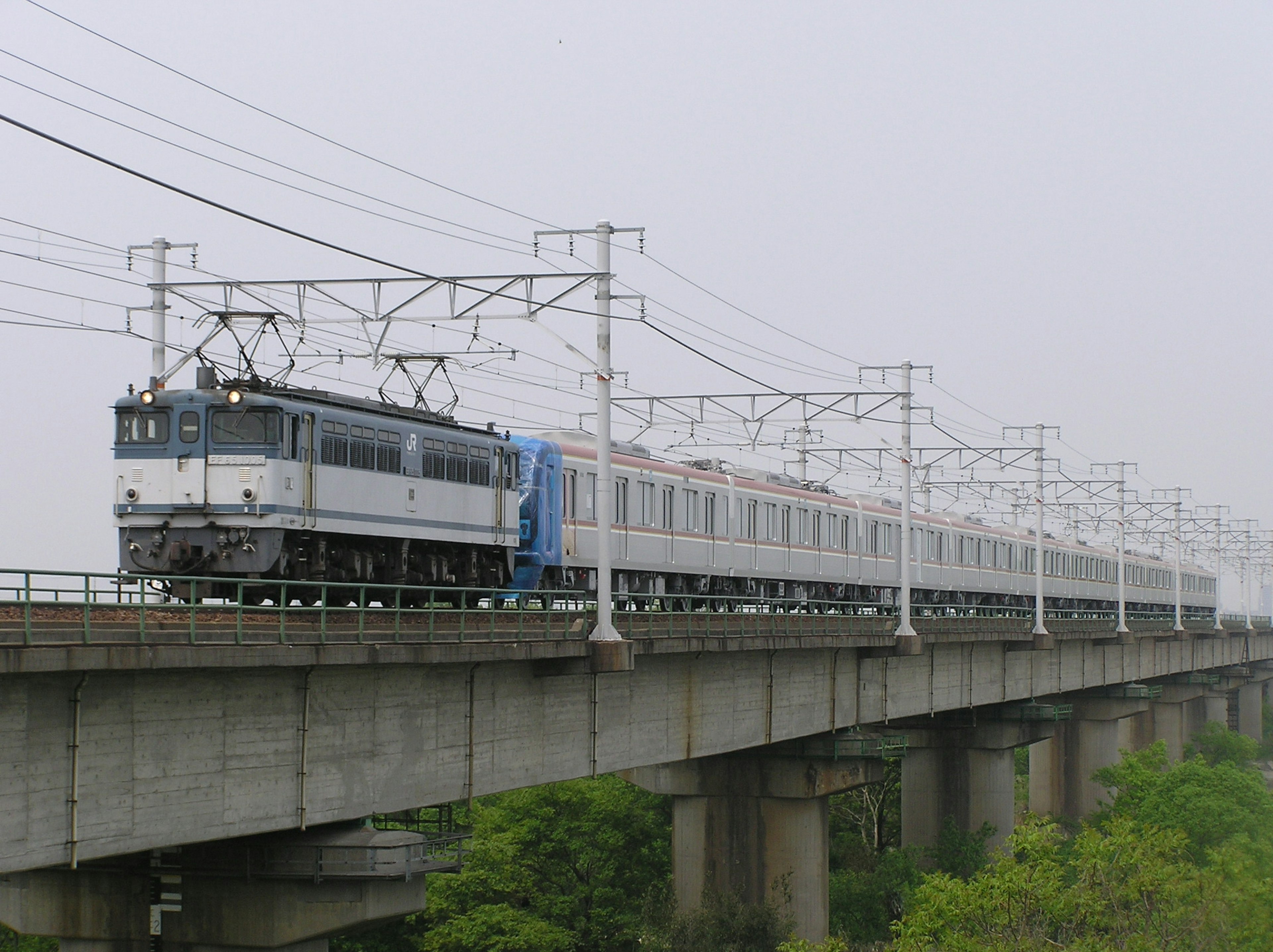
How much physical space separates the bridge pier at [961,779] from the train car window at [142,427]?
149 ft

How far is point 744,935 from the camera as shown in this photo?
135 ft

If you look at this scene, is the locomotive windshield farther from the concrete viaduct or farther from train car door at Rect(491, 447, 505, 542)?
train car door at Rect(491, 447, 505, 542)

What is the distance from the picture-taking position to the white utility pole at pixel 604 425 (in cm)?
2533

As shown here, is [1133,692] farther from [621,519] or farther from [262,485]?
[262,485]

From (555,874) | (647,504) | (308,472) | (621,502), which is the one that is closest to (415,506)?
(308,472)

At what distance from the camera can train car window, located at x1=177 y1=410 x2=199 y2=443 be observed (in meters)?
24.2

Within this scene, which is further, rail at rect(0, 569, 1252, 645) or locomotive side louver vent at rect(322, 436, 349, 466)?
locomotive side louver vent at rect(322, 436, 349, 466)

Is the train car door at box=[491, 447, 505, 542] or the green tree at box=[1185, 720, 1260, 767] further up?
the train car door at box=[491, 447, 505, 542]

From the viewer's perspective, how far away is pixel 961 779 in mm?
63656

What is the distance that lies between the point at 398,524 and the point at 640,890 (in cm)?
2937

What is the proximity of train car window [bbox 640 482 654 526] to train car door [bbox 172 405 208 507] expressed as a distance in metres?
15.6

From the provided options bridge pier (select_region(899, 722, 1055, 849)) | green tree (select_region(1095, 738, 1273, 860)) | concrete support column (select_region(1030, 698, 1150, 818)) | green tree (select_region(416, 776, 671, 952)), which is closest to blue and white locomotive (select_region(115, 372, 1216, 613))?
green tree (select_region(416, 776, 671, 952))

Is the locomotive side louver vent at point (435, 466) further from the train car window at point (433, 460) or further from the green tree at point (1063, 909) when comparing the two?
the green tree at point (1063, 909)

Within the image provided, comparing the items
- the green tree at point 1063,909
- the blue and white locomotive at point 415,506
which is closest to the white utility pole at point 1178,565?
the blue and white locomotive at point 415,506
